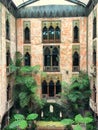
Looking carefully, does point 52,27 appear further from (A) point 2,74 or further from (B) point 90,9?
(A) point 2,74

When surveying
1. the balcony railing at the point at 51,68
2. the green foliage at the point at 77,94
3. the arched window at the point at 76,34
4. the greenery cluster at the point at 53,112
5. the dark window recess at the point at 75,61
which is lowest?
the greenery cluster at the point at 53,112

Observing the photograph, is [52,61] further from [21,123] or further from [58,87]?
[21,123]

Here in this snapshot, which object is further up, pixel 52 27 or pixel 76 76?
pixel 52 27

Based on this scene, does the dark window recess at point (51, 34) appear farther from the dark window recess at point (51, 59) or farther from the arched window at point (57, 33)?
the dark window recess at point (51, 59)

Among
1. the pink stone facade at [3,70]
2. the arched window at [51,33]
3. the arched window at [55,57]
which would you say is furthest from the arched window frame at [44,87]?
the pink stone facade at [3,70]

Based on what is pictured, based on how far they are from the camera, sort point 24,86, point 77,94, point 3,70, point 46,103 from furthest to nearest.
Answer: point 46,103, point 77,94, point 24,86, point 3,70

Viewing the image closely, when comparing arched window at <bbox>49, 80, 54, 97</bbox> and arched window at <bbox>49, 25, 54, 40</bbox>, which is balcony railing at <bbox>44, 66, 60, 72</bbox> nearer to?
arched window at <bbox>49, 80, 54, 97</bbox>

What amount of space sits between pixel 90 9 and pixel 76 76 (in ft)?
20.0

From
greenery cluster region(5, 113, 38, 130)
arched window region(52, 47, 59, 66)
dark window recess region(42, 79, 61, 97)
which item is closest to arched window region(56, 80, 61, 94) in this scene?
dark window recess region(42, 79, 61, 97)

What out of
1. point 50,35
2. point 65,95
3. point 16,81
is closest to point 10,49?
point 16,81

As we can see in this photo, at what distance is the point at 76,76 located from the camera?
25.3 meters

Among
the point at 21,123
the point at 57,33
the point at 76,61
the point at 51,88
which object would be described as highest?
the point at 57,33

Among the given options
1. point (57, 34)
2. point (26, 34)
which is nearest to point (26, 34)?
point (26, 34)

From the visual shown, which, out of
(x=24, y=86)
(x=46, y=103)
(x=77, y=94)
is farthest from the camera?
(x=46, y=103)
